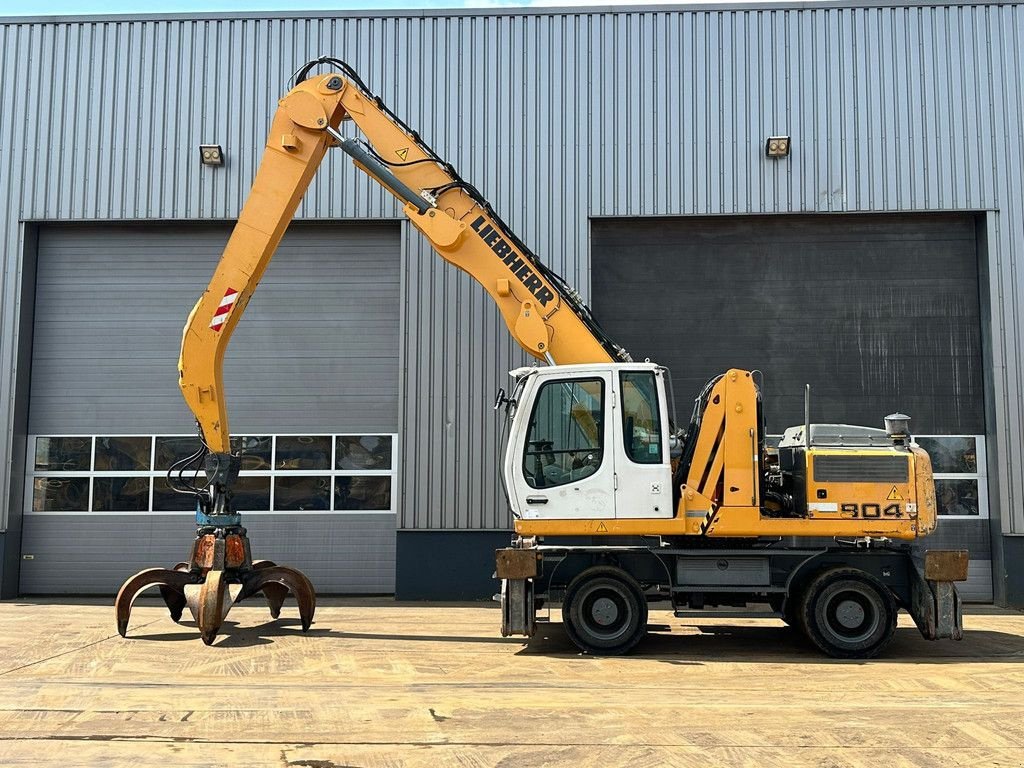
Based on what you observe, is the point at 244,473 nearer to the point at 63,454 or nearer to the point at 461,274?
the point at 63,454

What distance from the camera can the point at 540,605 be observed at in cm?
912

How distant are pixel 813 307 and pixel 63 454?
461 inches

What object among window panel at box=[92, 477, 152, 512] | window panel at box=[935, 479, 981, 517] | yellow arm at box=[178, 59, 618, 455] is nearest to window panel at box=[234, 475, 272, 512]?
window panel at box=[92, 477, 152, 512]

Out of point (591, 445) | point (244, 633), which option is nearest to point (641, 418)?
point (591, 445)

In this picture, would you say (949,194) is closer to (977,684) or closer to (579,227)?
(579,227)

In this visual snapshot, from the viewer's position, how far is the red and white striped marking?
10211mm

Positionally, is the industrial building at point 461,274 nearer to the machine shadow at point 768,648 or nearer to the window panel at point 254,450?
the window panel at point 254,450

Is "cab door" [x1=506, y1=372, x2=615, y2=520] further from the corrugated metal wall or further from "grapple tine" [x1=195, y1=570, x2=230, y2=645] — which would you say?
the corrugated metal wall

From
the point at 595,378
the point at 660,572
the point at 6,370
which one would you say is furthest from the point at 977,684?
the point at 6,370

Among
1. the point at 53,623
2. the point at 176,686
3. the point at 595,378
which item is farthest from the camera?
the point at 53,623

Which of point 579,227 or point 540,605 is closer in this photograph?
point 540,605

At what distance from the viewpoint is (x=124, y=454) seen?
13891 mm

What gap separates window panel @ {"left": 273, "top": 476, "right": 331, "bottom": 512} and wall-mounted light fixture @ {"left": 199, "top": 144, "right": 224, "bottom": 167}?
4.92m

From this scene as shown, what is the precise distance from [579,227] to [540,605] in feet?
21.1
